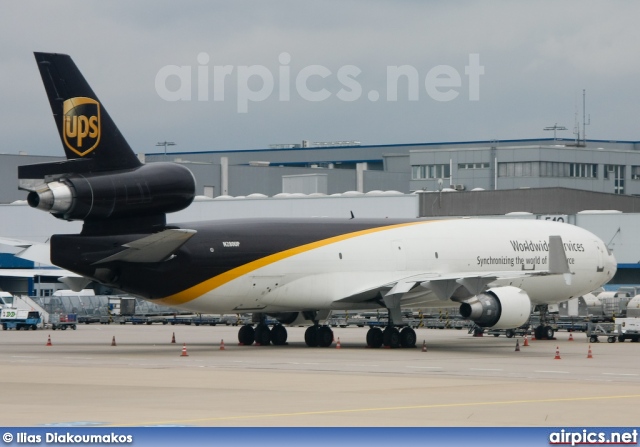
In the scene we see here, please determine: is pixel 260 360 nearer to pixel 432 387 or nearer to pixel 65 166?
pixel 65 166

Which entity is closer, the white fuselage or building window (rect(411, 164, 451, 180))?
the white fuselage

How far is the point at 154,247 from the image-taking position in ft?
127

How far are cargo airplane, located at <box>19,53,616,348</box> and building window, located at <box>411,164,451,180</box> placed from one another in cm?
6436

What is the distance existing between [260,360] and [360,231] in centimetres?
1067

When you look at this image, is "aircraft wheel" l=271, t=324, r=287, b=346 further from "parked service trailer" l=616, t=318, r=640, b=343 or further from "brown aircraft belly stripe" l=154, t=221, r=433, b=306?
"parked service trailer" l=616, t=318, r=640, b=343

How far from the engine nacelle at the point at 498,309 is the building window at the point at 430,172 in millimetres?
74966

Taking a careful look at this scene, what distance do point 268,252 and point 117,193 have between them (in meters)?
7.72

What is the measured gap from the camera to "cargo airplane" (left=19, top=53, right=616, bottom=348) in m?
37.2

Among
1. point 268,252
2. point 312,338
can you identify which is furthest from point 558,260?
point 268,252

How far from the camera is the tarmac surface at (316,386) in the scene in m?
20.2

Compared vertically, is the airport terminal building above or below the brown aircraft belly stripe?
above

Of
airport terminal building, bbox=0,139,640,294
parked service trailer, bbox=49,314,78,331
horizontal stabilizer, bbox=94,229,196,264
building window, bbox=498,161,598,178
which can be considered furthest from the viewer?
building window, bbox=498,161,598,178

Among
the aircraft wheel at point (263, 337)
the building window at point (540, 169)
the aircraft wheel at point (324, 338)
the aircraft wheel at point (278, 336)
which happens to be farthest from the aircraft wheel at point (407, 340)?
the building window at point (540, 169)

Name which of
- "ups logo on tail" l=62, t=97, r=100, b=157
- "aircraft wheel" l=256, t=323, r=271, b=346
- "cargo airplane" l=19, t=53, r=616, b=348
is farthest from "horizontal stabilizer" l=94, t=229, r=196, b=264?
"aircraft wheel" l=256, t=323, r=271, b=346
